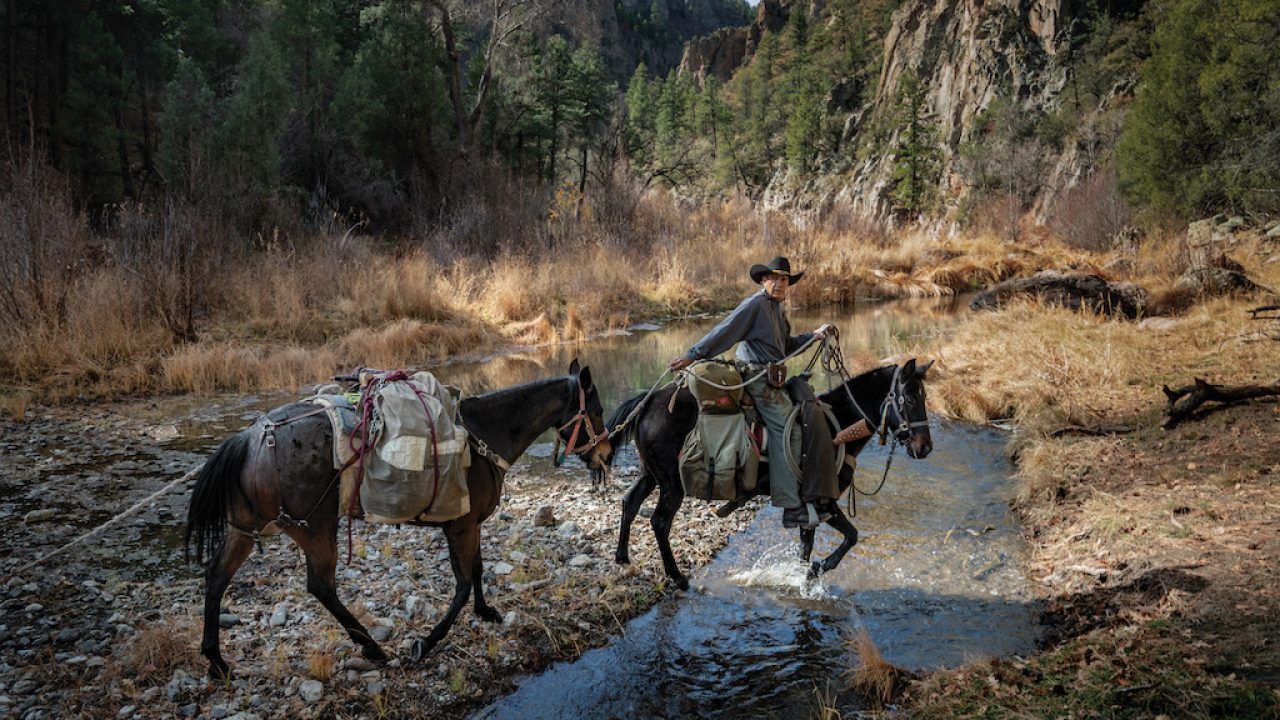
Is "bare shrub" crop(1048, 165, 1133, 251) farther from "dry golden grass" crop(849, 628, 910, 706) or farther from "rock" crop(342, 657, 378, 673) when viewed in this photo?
"rock" crop(342, 657, 378, 673)

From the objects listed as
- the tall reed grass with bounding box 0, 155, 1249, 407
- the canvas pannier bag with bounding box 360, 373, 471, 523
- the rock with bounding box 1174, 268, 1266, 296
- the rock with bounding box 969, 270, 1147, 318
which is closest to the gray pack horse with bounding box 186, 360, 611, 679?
the canvas pannier bag with bounding box 360, 373, 471, 523

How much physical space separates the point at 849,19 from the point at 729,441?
83074 millimetres

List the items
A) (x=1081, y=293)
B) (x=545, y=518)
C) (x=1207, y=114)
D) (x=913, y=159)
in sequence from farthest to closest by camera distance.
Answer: (x=913, y=159) < (x=1207, y=114) < (x=1081, y=293) < (x=545, y=518)

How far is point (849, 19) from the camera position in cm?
7731

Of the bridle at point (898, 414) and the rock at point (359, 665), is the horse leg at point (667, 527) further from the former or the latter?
the rock at point (359, 665)

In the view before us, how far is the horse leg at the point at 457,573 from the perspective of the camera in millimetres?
4680

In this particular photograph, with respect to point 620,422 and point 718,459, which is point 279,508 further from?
point 718,459

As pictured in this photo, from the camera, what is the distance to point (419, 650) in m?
4.64

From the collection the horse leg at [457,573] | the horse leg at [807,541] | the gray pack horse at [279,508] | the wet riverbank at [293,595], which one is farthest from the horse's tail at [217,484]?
the horse leg at [807,541]

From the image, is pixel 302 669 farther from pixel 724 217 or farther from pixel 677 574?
pixel 724 217

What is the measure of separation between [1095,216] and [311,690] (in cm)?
2742

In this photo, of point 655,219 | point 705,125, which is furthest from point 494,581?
point 705,125

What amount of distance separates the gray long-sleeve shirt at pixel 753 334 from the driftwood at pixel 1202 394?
417 cm

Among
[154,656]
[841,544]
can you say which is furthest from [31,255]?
[841,544]
